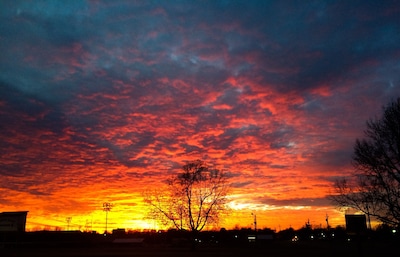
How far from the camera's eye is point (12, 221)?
376 feet

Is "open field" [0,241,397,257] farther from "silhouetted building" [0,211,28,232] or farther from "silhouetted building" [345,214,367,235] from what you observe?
"silhouetted building" [0,211,28,232]

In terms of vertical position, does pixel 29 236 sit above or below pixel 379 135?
below

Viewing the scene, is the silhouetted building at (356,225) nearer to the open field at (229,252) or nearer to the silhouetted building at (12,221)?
the open field at (229,252)

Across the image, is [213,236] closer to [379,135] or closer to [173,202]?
[173,202]

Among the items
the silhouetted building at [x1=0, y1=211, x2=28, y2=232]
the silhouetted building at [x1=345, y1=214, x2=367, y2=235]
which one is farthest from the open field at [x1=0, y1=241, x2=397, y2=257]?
the silhouetted building at [x1=0, y1=211, x2=28, y2=232]

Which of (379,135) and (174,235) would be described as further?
(174,235)

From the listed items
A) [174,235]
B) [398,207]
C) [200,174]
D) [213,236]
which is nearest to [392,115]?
[398,207]

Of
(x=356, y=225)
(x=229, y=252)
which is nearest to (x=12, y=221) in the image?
(x=229, y=252)

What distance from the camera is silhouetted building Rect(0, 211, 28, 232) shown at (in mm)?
113000

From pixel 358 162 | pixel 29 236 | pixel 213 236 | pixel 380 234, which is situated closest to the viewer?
pixel 358 162

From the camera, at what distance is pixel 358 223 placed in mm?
30328

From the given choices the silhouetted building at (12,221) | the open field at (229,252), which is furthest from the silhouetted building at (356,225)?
the silhouetted building at (12,221)

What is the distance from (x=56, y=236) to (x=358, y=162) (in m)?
141

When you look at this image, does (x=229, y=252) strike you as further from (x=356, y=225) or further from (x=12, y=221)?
(x=12, y=221)
